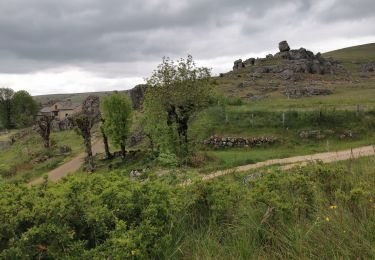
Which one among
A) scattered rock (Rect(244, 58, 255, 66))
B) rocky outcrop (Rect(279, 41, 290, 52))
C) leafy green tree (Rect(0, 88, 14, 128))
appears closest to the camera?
rocky outcrop (Rect(279, 41, 290, 52))

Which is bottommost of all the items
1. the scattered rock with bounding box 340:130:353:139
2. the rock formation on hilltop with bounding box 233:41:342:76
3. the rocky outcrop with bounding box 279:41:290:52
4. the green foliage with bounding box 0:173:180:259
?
the scattered rock with bounding box 340:130:353:139

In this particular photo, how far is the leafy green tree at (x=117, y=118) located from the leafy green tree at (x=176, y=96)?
240 inches

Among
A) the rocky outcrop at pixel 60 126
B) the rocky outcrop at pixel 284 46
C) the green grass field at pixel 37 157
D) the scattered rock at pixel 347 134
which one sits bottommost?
the green grass field at pixel 37 157

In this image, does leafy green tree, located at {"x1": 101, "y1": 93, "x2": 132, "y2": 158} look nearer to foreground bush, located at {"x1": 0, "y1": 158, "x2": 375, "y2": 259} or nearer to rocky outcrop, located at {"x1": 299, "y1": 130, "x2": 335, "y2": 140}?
rocky outcrop, located at {"x1": 299, "y1": 130, "x2": 335, "y2": 140}

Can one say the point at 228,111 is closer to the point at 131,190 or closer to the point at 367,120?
the point at 367,120

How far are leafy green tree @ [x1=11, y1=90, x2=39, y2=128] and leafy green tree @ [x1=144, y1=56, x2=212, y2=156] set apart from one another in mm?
84052

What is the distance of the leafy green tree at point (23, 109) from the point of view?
106m

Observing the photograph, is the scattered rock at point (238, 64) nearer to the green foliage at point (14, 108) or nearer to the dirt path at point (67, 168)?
the green foliage at point (14, 108)

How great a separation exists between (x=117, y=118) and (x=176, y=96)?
932 centimetres

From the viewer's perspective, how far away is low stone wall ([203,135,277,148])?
102 feet

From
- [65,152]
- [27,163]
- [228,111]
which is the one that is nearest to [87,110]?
[65,152]

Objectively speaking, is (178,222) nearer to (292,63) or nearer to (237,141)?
(237,141)

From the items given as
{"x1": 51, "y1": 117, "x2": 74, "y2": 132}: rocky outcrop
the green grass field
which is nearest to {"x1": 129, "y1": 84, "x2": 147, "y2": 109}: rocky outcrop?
the green grass field

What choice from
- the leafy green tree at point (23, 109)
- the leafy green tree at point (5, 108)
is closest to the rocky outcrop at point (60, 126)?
the leafy green tree at point (23, 109)
